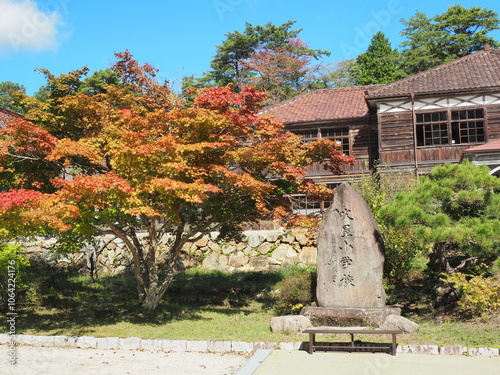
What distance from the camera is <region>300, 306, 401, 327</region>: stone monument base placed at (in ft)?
38.7

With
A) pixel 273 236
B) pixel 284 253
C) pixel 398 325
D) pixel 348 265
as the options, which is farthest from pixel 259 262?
pixel 398 325

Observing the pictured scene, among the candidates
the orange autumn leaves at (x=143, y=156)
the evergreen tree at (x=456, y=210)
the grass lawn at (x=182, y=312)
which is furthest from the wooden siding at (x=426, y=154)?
the evergreen tree at (x=456, y=210)

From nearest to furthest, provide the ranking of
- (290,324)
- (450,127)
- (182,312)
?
(290,324)
(182,312)
(450,127)

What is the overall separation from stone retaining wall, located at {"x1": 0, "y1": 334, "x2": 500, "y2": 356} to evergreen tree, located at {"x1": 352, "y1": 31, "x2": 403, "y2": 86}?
93.0 ft

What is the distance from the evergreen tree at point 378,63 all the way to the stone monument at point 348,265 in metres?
24.8

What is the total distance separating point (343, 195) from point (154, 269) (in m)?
5.62

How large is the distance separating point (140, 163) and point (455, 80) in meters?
16.6

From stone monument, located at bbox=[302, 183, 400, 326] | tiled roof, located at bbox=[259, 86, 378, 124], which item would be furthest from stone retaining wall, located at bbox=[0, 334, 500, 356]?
tiled roof, located at bbox=[259, 86, 378, 124]

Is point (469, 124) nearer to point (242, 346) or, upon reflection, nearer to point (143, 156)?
point (143, 156)

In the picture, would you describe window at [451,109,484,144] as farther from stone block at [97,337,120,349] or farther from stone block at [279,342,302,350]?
stone block at [97,337,120,349]

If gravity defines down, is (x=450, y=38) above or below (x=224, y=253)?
above

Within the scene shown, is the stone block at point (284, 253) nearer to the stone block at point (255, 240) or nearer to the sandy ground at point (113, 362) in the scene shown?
the stone block at point (255, 240)

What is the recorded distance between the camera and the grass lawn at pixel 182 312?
11.2 meters

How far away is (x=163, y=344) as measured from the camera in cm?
1042
